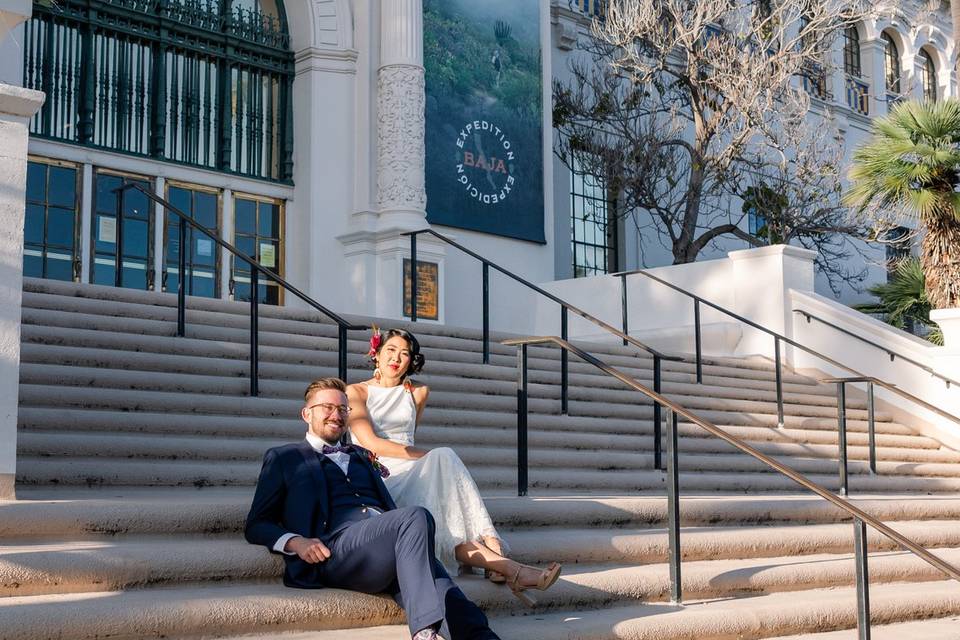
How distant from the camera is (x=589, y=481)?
8945 millimetres

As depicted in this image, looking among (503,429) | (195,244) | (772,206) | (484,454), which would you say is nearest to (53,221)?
(195,244)

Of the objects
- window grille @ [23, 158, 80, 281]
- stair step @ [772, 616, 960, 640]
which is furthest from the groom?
window grille @ [23, 158, 80, 281]

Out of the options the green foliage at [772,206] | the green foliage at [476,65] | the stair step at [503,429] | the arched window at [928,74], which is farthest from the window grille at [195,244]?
the arched window at [928,74]

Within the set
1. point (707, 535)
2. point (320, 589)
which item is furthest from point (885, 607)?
point (320, 589)

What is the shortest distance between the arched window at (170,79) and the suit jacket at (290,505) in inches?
395

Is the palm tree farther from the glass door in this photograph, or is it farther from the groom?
the groom

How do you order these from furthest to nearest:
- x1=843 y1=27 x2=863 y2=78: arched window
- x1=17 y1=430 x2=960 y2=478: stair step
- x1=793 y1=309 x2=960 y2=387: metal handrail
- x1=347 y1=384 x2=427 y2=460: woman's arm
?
1. x1=843 y1=27 x2=863 y2=78: arched window
2. x1=793 y1=309 x2=960 y2=387: metal handrail
3. x1=17 y1=430 x2=960 y2=478: stair step
4. x1=347 y1=384 x2=427 y2=460: woman's arm

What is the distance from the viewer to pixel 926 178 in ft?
51.8

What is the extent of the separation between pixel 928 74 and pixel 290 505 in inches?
1145

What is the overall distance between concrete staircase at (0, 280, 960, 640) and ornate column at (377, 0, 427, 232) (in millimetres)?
4543

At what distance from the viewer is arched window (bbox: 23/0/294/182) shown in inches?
580

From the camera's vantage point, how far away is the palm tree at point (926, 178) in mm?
15641

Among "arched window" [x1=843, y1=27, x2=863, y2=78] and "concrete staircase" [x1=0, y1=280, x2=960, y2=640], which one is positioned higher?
"arched window" [x1=843, y1=27, x2=863, y2=78]

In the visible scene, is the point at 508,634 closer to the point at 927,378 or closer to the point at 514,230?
the point at 927,378
